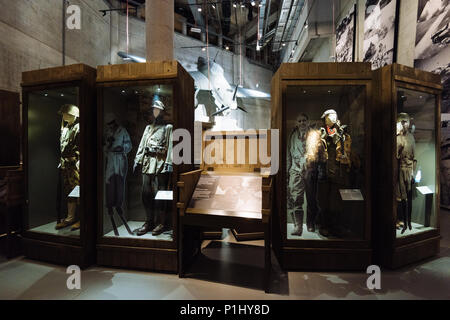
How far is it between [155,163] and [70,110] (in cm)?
132

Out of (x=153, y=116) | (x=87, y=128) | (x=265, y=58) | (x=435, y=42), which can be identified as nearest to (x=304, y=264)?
(x=153, y=116)

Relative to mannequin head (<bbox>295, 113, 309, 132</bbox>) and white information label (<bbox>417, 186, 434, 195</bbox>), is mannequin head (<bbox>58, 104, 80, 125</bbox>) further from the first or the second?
white information label (<bbox>417, 186, 434, 195</bbox>)

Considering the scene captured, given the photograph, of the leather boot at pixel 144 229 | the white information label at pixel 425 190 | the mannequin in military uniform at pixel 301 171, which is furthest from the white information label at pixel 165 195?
the white information label at pixel 425 190

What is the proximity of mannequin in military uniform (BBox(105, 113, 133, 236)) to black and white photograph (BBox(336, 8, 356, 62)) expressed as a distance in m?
5.24

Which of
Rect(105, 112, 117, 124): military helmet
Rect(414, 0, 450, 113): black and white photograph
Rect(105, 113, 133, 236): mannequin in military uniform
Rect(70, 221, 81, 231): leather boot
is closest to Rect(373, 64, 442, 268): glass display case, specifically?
Rect(414, 0, 450, 113): black and white photograph

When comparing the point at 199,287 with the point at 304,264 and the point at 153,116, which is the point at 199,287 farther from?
the point at 153,116

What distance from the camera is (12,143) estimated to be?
3.42 meters

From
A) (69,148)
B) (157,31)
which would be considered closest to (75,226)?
(69,148)

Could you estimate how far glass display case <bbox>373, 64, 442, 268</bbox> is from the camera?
248 centimetres

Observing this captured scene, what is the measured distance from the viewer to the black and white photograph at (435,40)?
120 inches

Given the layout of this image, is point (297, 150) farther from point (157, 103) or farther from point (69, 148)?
point (69, 148)

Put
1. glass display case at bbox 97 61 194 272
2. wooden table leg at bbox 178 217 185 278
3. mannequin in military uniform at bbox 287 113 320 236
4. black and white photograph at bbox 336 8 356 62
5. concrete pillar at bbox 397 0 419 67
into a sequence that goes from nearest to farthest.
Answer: wooden table leg at bbox 178 217 185 278
glass display case at bbox 97 61 194 272
mannequin in military uniform at bbox 287 113 320 236
concrete pillar at bbox 397 0 419 67
black and white photograph at bbox 336 8 356 62

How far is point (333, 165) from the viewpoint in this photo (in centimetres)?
271

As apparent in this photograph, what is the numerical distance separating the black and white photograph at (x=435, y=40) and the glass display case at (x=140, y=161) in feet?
12.0
